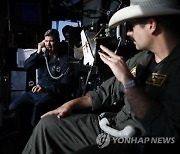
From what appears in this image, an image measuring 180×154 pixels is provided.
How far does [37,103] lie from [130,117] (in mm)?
1499

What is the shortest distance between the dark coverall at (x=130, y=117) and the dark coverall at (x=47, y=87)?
1232 mm

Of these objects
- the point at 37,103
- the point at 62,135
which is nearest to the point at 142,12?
the point at 62,135

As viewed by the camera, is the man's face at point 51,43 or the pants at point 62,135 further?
the man's face at point 51,43

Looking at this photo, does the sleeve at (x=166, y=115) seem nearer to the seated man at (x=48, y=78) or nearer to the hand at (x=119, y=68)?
the hand at (x=119, y=68)

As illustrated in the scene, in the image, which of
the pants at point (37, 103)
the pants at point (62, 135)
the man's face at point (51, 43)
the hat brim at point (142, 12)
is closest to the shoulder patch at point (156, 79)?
the hat brim at point (142, 12)

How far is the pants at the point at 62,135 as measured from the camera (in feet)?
4.58

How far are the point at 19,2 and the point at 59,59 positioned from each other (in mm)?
993

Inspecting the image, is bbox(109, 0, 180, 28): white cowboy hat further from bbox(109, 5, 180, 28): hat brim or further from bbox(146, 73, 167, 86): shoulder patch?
bbox(146, 73, 167, 86): shoulder patch

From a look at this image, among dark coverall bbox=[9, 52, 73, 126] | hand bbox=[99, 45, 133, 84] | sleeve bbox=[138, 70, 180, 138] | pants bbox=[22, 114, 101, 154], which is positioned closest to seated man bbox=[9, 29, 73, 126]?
dark coverall bbox=[9, 52, 73, 126]

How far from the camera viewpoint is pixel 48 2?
3605mm

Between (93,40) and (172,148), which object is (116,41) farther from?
(172,148)

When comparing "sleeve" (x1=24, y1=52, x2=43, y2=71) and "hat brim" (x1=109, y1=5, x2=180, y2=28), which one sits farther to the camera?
"sleeve" (x1=24, y1=52, x2=43, y2=71)

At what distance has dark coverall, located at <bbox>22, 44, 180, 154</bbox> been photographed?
1093mm

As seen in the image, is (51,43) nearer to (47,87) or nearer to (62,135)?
(47,87)
